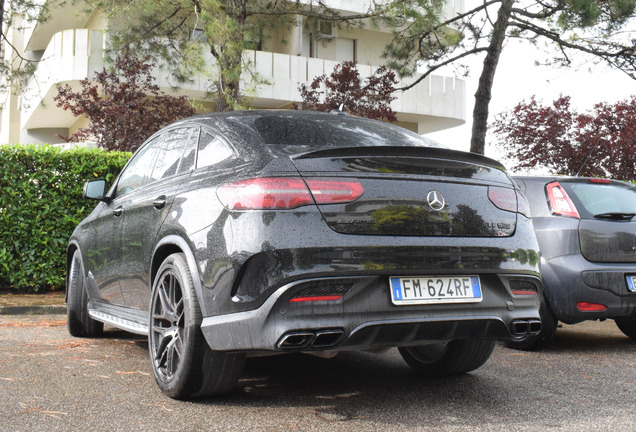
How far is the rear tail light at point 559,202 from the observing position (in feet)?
20.0

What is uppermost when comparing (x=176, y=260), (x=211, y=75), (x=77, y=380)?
(x=211, y=75)

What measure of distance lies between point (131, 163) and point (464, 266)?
3.13 m

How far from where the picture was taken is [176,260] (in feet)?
13.0

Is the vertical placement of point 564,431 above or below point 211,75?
below

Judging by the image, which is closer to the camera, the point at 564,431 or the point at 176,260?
the point at 564,431

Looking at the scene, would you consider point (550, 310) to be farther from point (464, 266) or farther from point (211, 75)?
point (211, 75)

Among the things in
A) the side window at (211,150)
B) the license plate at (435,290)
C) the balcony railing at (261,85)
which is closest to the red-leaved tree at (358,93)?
the balcony railing at (261,85)

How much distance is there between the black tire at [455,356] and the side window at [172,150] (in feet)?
6.77

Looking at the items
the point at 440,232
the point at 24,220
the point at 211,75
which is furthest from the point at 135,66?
the point at 440,232

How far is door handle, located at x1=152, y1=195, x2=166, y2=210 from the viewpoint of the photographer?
4.39m

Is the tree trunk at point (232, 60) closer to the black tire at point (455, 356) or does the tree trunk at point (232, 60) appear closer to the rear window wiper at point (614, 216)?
the rear window wiper at point (614, 216)

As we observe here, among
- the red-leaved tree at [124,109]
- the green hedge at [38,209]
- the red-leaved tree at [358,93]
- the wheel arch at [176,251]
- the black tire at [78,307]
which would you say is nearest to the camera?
the wheel arch at [176,251]

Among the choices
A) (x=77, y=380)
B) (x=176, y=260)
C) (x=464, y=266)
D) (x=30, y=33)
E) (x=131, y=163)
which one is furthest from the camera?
(x=30, y=33)

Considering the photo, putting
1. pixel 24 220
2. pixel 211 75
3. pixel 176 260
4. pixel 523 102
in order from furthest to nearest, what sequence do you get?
pixel 523 102, pixel 211 75, pixel 24 220, pixel 176 260
